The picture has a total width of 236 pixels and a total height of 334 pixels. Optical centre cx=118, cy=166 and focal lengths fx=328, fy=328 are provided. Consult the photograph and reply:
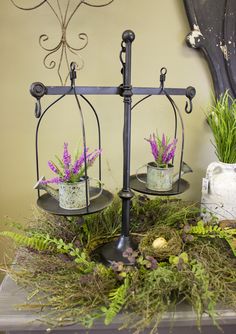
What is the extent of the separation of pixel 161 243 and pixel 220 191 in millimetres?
283

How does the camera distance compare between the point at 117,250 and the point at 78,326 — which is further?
the point at 117,250

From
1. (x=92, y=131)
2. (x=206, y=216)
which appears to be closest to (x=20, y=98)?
(x=92, y=131)

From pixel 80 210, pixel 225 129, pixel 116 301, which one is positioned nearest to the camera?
pixel 116 301

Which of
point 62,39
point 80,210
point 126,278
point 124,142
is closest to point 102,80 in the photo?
point 62,39

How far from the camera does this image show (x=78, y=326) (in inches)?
24.8

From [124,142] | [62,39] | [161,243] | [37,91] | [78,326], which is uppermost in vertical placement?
[62,39]

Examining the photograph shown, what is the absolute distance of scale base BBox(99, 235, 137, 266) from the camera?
774 mm

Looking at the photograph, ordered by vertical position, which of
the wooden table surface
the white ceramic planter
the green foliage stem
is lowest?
the wooden table surface

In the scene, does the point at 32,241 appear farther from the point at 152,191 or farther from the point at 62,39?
the point at 62,39

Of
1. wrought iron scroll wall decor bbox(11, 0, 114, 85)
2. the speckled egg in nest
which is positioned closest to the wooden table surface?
the speckled egg in nest

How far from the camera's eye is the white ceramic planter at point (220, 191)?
3.09 ft

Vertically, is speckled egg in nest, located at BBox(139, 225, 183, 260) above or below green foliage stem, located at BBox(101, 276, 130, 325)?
above

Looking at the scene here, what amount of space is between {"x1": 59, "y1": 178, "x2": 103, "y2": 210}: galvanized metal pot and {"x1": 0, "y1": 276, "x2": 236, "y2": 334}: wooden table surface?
0.21 meters

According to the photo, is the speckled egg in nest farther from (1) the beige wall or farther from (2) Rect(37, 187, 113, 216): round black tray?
(1) the beige wall
